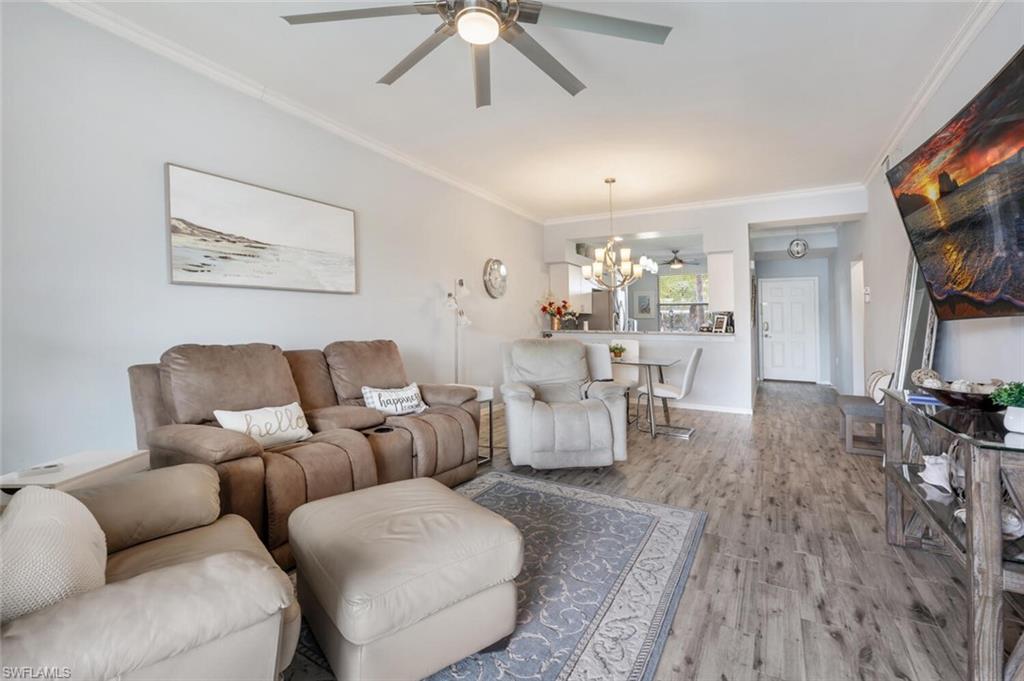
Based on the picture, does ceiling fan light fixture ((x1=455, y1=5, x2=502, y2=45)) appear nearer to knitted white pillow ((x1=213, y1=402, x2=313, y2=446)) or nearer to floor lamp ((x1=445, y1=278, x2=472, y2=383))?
knitted white pillow ((x1=213, y1=402, x2=313, y2=446))

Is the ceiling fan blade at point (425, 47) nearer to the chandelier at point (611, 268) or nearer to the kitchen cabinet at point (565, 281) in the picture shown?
the chandelier at point (611, 268)

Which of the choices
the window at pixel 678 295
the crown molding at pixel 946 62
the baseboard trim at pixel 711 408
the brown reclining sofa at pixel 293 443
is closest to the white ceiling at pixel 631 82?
the crown molding at pixel 946 62

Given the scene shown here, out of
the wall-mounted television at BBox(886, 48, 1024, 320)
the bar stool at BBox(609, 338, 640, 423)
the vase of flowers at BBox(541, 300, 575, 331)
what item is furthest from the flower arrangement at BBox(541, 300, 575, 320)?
the wall-mounted television at BBox(886, 48, 1024, 320)

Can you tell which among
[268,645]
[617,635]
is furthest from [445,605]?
[617,635]

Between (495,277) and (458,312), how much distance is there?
996 millimetres

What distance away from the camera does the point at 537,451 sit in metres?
3.12

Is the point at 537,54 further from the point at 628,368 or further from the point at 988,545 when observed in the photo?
the point at 628,368

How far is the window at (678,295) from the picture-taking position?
8340 mm

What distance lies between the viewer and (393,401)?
2922 mm

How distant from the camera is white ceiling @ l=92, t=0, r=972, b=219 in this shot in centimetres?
219

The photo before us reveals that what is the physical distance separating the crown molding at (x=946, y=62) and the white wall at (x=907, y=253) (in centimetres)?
2

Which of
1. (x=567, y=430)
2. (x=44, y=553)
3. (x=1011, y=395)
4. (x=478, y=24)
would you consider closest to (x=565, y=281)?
(x=567, y=430)

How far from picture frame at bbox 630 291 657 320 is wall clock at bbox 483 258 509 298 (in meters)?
4.85

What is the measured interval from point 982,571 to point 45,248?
375 centimetres
